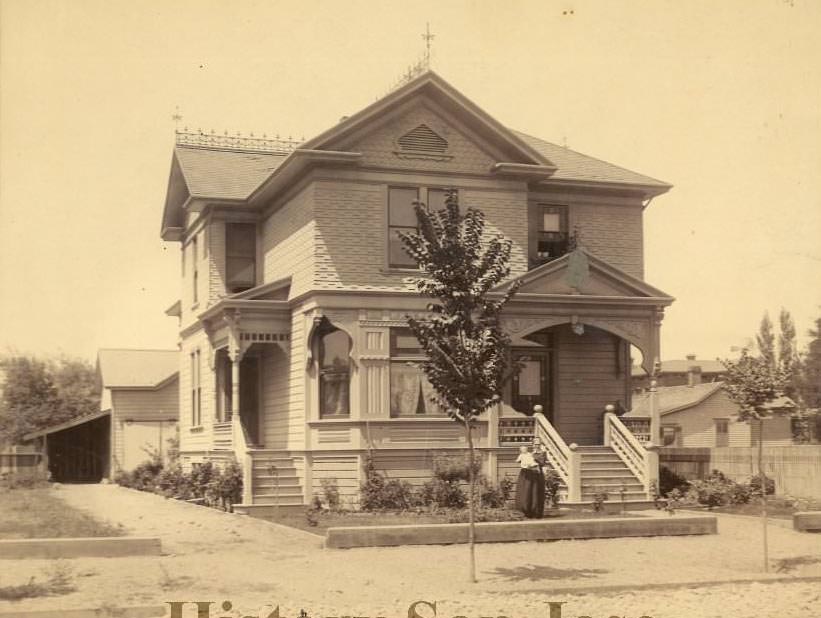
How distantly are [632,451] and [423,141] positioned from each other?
8.08 meters

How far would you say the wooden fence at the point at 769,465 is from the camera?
23578mm

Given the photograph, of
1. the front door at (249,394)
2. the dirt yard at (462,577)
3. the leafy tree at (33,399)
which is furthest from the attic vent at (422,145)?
the leafy tree at (33,399)

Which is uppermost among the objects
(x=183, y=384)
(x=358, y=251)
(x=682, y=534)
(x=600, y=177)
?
(x=600, y=177)

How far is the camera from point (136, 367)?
4459cm

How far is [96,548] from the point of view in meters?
14.4

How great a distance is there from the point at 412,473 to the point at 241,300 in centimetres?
549

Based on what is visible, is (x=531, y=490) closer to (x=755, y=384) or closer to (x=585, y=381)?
(x=755, y=384)

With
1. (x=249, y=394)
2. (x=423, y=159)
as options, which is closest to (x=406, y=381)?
(x=423, y=159)

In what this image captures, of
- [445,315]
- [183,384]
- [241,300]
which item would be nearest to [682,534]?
[445,315]

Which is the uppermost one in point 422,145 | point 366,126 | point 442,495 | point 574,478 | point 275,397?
point 366,126

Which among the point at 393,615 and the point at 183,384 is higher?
the point at 183,384

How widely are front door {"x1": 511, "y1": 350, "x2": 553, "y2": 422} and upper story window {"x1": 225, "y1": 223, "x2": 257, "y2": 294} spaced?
7350 mm

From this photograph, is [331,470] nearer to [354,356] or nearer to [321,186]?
[354,356]

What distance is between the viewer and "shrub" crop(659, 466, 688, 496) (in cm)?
2433
